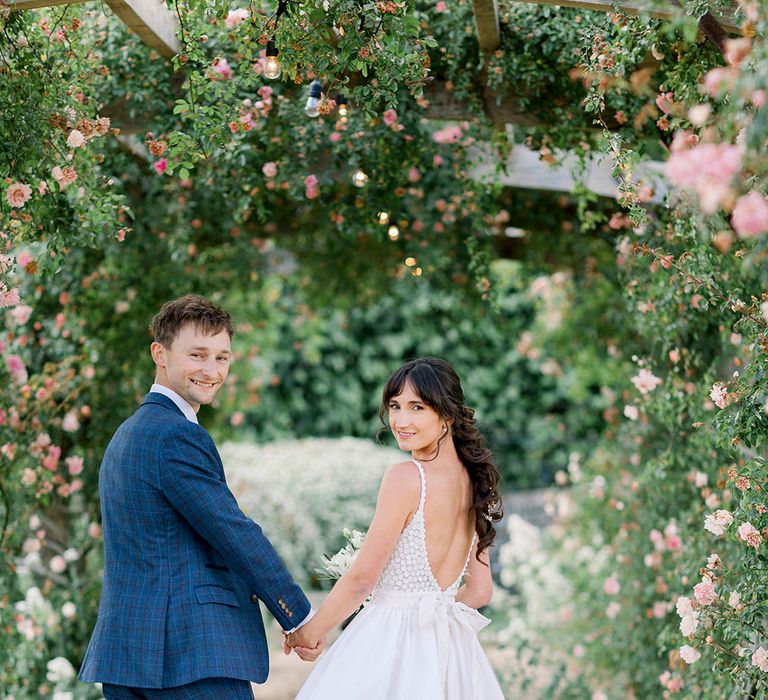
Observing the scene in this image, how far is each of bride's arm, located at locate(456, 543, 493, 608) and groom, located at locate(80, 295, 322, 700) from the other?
0.52 m

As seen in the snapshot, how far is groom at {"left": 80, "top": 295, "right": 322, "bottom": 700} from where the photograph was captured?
2293 millimetres

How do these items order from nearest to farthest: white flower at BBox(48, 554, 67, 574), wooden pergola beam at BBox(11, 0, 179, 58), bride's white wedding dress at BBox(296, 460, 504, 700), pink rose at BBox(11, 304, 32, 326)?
bride's white wedding dress at BBox(296, 460, 504, 700), wooden pergola beam at BBox(11, 0, 179, 58), pink rose at BBox(11, 304, 32, 326), white flower at BBox(48, 554, 67, 574)

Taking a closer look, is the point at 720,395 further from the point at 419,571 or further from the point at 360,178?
Answer: the point at 360,178

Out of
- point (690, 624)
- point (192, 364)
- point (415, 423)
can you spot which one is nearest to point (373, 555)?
point (415, 423)

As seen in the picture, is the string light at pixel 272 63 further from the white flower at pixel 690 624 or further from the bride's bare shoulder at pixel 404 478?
the white flower at pixel 690 624

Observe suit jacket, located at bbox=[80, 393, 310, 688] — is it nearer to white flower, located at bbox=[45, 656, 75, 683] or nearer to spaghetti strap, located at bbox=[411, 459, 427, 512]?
spaghetti strap, located at bbox=[411, 459, 427, 512]

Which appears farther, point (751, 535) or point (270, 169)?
point (270, 169)

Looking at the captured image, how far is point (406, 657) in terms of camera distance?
2.43 metres

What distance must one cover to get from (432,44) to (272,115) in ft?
3.55

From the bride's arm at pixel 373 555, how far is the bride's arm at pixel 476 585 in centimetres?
38

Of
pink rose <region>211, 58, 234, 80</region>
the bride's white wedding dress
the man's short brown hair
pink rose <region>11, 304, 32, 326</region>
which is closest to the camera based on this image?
the bride's white wedding dress

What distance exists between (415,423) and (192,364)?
573mm

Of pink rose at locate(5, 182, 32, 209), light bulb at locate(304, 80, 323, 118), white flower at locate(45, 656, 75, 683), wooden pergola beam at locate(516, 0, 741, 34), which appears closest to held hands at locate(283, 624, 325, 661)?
pink rose at locate(5, 182, 32, 209)

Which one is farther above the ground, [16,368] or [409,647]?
[16,368]
